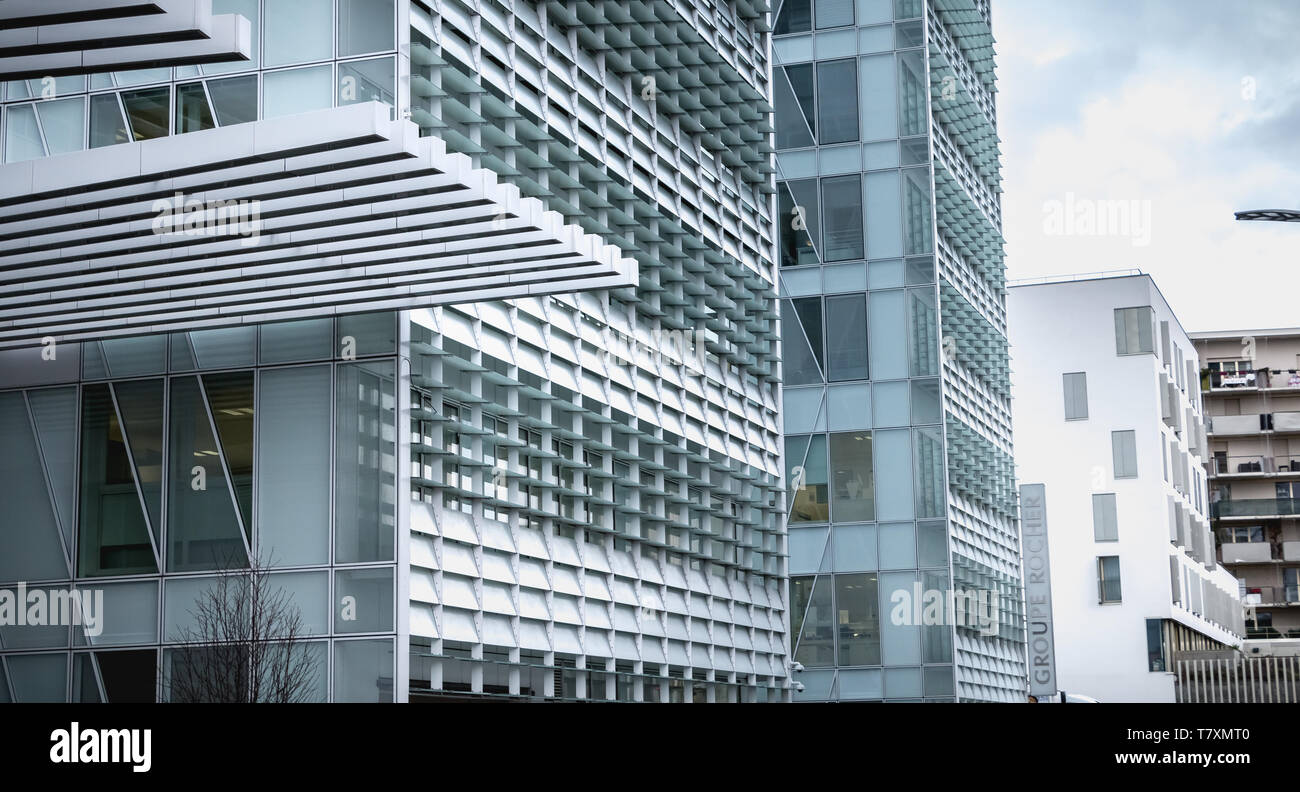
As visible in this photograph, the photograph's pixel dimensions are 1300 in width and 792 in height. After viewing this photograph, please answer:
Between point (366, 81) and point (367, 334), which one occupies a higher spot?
point (366, 81)

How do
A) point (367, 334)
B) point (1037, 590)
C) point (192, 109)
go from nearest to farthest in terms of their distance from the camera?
point (367, 334) → point (192, 109) → point (1037, 590)

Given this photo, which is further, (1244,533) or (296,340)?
(1244,533)

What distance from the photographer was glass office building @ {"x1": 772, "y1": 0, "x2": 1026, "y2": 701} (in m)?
39.9

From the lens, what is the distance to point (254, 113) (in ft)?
73.4

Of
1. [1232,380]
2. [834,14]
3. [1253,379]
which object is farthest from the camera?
[1232,380]

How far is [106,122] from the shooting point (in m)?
23.3

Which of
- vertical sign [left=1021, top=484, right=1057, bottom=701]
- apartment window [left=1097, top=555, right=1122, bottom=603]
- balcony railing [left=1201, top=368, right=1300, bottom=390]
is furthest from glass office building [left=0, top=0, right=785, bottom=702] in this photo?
balcony railing [left=1201, top=368, right=1300, bottom=390]

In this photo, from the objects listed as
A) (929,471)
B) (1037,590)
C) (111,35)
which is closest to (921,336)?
(929,471)

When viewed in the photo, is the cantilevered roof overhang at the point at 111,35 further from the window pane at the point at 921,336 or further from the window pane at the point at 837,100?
the window pane at the point at 837,100

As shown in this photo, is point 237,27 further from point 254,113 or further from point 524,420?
point 524,420

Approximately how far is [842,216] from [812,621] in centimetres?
1083

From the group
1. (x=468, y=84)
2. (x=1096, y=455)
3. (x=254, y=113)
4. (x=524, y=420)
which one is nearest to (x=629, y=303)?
(x=524, y=420)

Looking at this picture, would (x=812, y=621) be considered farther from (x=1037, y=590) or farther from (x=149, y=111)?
(x=149, y=111)
